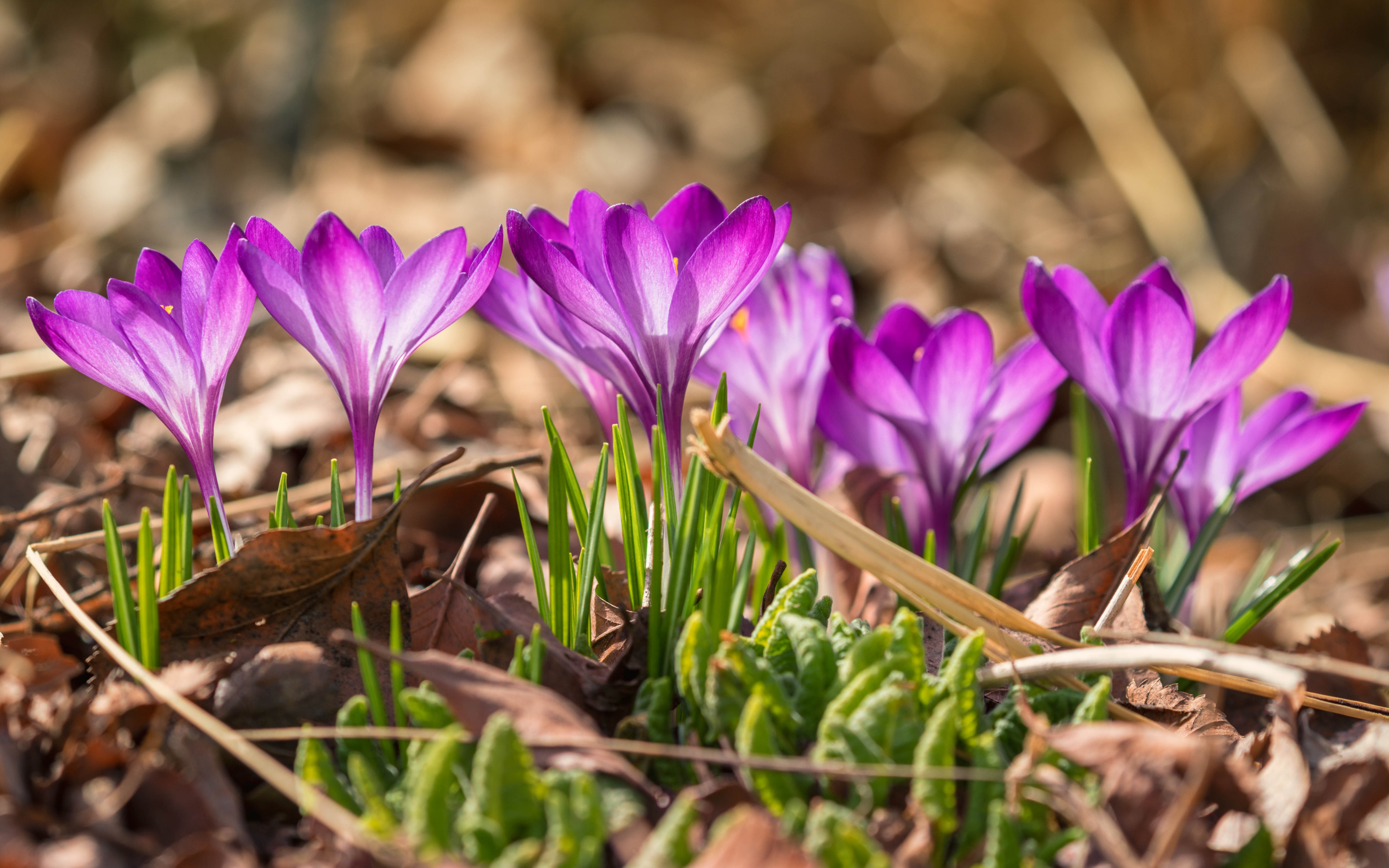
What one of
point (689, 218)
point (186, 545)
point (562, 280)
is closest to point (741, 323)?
point (689, 218)

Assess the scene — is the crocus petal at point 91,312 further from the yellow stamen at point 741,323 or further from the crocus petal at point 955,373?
the crocus petal at point 955,373

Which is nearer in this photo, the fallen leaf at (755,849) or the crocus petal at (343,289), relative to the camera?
the fallen leaf at (755,849)

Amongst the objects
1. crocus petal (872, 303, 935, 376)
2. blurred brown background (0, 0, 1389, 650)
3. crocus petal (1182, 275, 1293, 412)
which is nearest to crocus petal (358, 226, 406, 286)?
crocus petal (872, 303, 935, 376)

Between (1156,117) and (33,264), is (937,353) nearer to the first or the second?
(33,264)

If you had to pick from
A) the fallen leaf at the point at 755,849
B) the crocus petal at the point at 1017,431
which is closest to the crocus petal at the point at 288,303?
the fallen leaf at the point at 755,849

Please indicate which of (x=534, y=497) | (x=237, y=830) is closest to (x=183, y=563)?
(x=237, y=830)

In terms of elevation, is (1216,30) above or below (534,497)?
above
